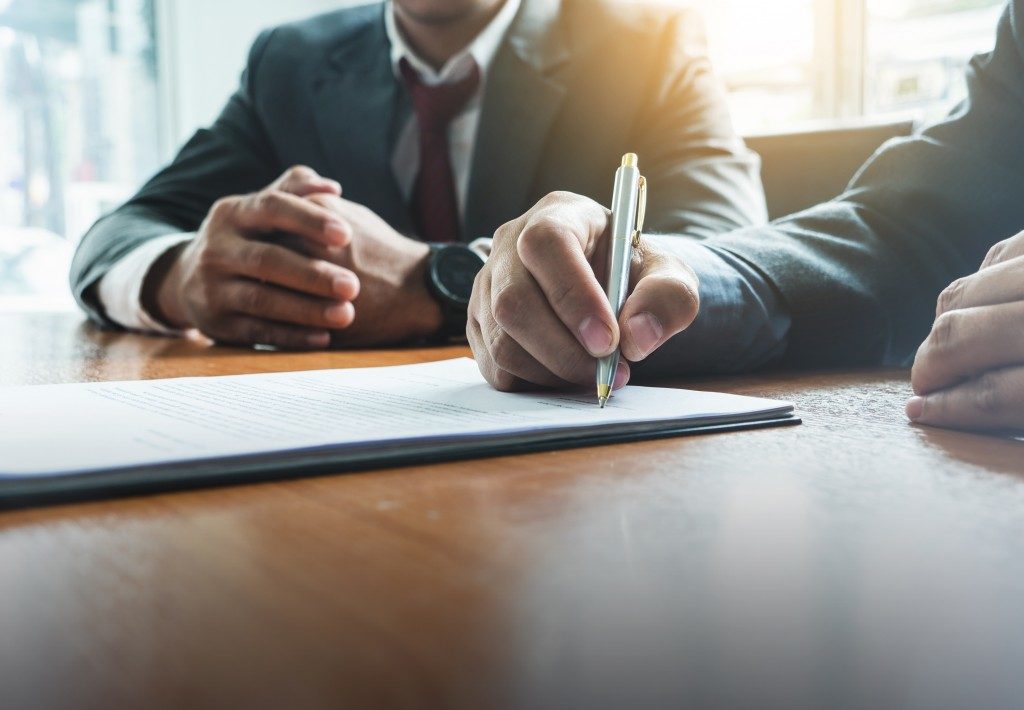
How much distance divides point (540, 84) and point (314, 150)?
377 mm

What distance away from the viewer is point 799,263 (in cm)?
68

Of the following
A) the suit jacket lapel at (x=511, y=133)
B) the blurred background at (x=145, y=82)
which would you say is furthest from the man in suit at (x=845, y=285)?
the blurred background at (x=145, y=82)

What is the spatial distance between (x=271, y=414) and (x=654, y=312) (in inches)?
7.4

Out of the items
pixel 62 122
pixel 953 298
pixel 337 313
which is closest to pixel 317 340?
pixel 337 313

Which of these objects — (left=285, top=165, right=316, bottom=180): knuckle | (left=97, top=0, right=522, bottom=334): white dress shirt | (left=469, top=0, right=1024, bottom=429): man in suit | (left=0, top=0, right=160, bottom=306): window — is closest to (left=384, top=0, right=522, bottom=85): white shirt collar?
(left=97, top=0, right=522, bottom=334): white dress shirt

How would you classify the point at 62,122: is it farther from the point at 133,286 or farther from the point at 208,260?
the point at 208,260

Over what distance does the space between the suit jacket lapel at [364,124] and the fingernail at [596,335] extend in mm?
909

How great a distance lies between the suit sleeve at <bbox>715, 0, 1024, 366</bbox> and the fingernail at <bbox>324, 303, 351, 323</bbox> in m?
0.34

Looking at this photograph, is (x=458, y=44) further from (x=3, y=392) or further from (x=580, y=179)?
(x=3, y=392)

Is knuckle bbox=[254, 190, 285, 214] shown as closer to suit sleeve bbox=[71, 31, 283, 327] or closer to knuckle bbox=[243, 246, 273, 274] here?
knuckle bbox=[243, 246, 273, 274]

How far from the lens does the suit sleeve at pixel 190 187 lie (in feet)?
3.76

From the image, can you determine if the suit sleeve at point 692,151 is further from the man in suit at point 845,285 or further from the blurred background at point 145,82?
the blurred background at point 145,82

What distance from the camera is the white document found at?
317 mm

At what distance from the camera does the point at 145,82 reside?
12.2 ft
